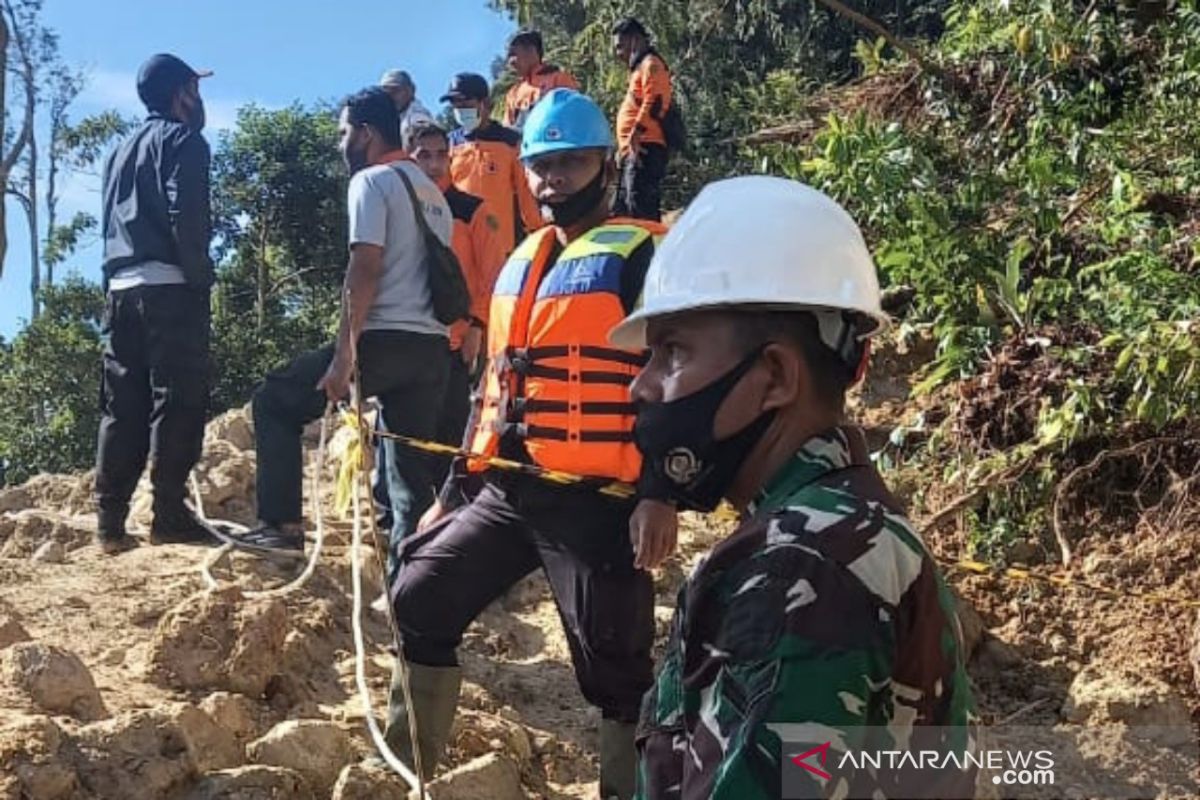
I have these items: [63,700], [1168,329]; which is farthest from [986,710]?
[63,700]

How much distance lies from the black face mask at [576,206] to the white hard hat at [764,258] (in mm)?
1759

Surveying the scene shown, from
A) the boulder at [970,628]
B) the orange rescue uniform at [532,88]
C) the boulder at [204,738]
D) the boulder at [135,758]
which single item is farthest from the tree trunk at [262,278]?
the boulder at [135,758]

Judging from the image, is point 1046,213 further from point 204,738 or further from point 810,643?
point 810,643

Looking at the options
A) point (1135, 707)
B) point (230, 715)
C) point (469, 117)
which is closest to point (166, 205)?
point (469, 117)

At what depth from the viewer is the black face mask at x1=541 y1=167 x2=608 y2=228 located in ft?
11.3

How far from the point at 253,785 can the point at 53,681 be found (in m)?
0.73

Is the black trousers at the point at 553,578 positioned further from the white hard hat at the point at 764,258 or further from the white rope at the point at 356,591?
the white hard hat at the point at 764,258

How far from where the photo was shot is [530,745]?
407 cm

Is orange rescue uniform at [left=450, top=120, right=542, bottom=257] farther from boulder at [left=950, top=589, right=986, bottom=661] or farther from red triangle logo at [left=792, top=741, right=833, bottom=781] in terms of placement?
red triangle logo at [left=792, top=741, right=833, bottom=781]

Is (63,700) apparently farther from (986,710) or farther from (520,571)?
(986,710)

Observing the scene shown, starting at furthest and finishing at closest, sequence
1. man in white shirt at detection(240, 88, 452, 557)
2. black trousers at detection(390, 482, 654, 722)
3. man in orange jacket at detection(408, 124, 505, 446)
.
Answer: man in orange jacket at detection(408, 124, 505, 446)
man in white shirt at detection(240, 88, 452, 557)
black trousers at detection(390, 482, 654, 722)

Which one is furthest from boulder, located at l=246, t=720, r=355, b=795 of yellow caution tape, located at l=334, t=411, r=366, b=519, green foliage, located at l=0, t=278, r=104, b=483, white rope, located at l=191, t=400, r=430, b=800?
green foliage, located at l=0, t=278, r=104, b=483

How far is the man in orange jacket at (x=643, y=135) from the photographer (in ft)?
26.0

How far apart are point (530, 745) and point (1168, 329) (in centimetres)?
274
